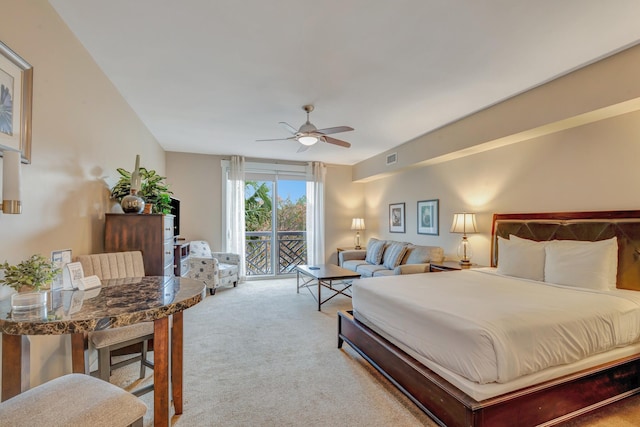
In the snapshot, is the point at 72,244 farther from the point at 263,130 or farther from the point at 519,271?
the point at 519,271

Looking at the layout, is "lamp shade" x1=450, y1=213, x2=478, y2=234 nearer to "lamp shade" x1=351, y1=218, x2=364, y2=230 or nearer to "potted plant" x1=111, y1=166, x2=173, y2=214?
"lamp shade" x1=351, y1=218, x2=364, y2=230

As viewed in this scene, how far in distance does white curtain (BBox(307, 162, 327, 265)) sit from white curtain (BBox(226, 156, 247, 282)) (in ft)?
4.69

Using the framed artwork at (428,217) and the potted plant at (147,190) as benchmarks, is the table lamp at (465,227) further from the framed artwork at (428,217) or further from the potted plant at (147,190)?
the potted plant at (147,190)

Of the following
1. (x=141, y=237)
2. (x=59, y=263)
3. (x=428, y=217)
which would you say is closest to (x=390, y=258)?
(x=428, y=217)

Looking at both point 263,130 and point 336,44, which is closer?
point 336,44

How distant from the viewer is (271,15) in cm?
192

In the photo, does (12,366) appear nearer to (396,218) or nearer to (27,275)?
(27,275)

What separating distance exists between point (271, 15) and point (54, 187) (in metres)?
1.83

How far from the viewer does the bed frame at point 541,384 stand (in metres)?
1.53

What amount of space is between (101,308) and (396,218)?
5.10m

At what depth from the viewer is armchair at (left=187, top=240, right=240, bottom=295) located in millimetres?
4836

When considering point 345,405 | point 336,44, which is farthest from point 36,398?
point 336,44

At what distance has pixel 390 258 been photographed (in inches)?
195

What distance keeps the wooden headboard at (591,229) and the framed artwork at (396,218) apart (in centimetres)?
209
